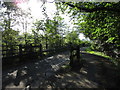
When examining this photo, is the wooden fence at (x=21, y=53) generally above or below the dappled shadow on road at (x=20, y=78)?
above

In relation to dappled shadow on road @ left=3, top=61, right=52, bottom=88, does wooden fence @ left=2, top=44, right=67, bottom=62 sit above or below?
above

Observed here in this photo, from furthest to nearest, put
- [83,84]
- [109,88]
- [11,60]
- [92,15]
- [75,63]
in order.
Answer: [11,60], [75,63], [92,15], [83,84], [109,88]

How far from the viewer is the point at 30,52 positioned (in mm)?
8094

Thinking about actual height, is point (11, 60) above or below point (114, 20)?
below

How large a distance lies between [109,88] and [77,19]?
3.58m

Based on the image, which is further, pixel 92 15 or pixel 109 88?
pixel 92 15

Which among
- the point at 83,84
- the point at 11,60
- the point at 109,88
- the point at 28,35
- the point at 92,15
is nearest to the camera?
the point at 109,88

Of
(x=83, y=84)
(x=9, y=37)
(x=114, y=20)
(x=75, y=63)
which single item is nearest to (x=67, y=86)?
(x=83, y=84)

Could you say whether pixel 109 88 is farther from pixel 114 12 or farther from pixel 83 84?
pixel 114 12

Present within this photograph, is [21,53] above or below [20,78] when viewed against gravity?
above

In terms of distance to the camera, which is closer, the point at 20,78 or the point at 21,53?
the point at 20,78

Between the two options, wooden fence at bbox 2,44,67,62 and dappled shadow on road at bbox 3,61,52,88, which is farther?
wooden fence at bbox 2,44,67,62

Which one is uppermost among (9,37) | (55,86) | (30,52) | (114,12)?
(114,12)

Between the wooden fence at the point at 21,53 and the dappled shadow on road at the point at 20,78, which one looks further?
the wooden fence at the point at 21,53
